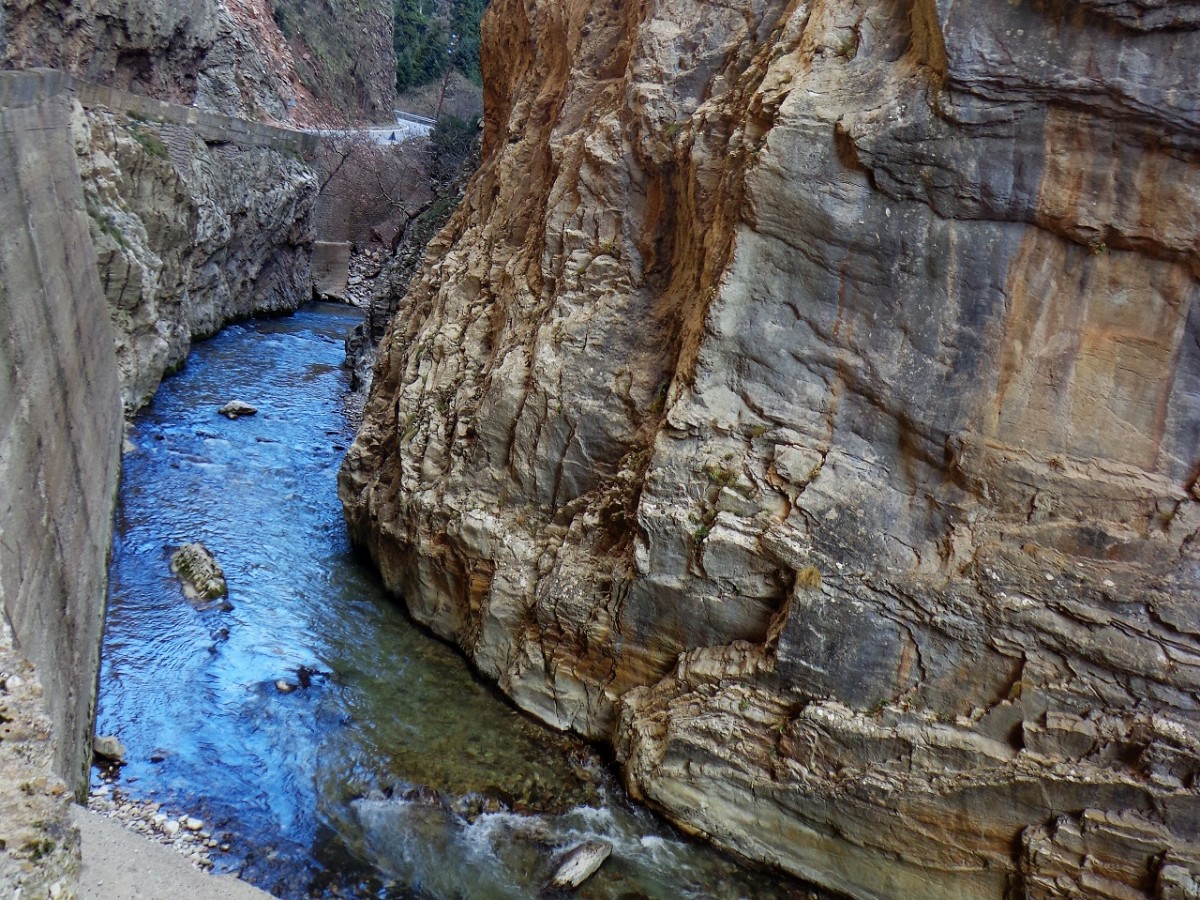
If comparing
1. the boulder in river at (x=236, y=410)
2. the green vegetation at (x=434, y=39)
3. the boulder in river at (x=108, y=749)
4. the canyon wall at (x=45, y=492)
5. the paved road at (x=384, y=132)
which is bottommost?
the boulder in river at (x=108, y=749)

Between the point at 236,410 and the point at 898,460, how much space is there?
15.7 meters

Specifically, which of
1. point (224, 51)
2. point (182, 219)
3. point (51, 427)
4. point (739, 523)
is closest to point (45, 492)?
point (51, 427)

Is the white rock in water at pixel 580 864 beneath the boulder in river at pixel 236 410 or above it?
beneath

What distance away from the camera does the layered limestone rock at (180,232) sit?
1870 centimetres

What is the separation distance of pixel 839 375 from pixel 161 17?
24035 millimetres

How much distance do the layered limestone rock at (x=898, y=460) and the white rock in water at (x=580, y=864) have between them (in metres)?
0.84

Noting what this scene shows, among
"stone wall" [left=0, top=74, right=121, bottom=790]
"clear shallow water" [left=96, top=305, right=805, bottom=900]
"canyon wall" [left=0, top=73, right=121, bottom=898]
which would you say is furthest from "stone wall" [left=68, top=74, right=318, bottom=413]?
"clear shallow water" [left=96, top=305, right=805, bottom=900]

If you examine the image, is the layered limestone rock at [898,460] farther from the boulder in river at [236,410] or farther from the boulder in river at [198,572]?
the boulder in river at [236,410]

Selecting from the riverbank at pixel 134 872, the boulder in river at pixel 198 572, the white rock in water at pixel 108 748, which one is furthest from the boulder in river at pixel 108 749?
the boulder in river at pixel 198 572

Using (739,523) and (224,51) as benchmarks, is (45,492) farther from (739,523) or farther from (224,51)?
(224,51)

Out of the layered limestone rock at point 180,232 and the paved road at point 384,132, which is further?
the paved road at point 384,132

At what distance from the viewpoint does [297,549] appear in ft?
46.9

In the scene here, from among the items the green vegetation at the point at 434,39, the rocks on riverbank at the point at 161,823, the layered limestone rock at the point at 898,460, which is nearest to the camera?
the layered limestone rock at the point at 898,460

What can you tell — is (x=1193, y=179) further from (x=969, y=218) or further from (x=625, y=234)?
(x=625, y=234)
